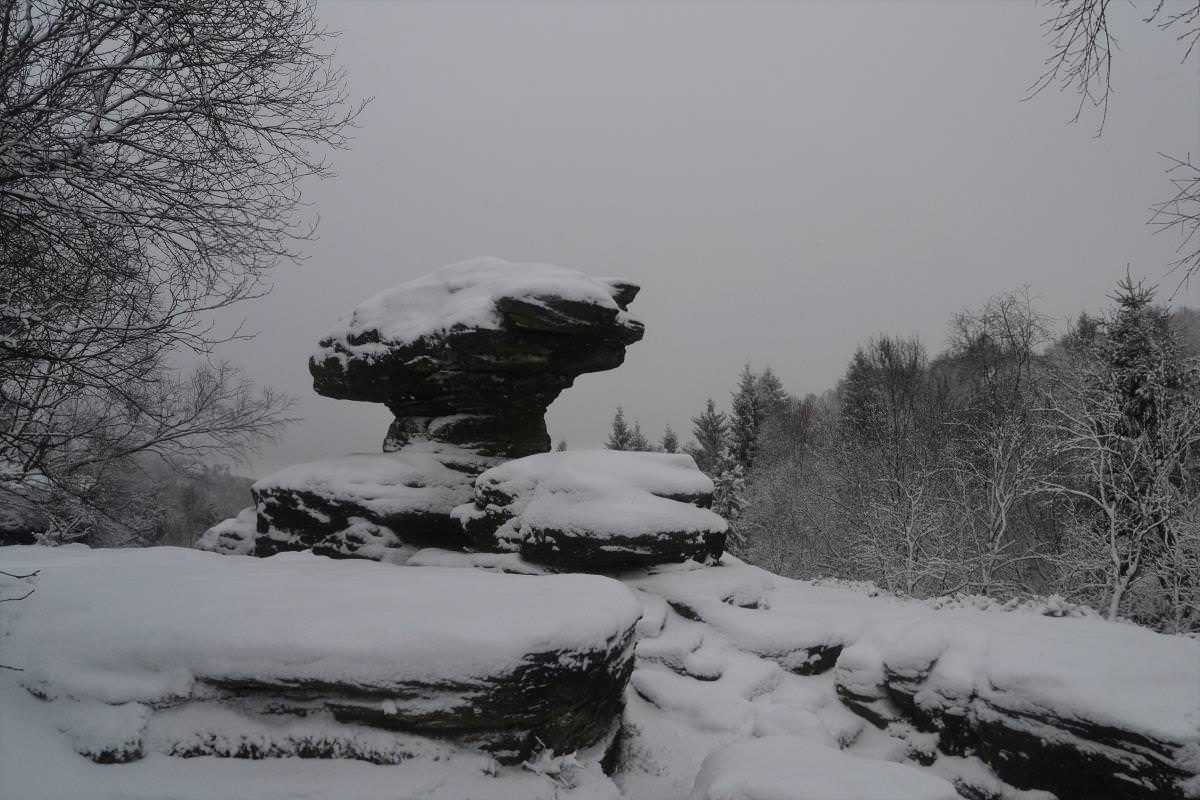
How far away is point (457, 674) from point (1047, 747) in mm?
5261

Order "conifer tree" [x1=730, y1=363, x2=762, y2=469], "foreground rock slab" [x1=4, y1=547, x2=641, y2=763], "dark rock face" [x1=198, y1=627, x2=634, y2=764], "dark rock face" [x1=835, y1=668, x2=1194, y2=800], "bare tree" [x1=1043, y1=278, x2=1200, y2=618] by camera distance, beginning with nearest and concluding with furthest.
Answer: "foreground rock slab" [x1=4, y1=547, x2=641, y2=763]
"dark rock face" [x1=198, y1=627, x2=634, y2=764]
"dark rock face" [x1=835, y1=668, x2=1194, y2=800]
"bare tree" [x1=1043, y1=278, x2=1200, y2=618]
"conifer tree" [x1=730, y1=363, x2=762, y2=469]

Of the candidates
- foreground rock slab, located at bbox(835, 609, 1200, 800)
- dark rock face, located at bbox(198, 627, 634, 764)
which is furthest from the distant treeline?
dark rock face, located at bbox(198, 627, 634, 764)

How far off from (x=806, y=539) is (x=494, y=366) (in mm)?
20190

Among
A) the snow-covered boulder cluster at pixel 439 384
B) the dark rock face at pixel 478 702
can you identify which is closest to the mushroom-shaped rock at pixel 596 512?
the snow-covered boulder cluster at pixel 439 384

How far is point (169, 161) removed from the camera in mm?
4582

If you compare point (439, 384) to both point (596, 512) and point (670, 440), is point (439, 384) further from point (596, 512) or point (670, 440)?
point (670, 440)

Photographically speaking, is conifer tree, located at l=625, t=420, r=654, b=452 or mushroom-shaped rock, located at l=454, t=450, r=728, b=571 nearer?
mushroom-shaped rock, located at l=454, t=450, r=728, b=571

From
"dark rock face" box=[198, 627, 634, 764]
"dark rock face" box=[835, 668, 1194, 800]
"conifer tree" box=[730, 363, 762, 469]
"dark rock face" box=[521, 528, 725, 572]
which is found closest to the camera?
"dark rock face" box=[198, 627, 634, 764]

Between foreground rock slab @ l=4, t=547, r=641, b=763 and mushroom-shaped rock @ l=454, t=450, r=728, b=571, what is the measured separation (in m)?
4.13

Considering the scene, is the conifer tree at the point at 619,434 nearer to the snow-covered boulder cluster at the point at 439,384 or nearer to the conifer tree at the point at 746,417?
the conifer tree at the point at 746,417

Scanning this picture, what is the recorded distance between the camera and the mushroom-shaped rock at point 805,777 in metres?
3.65

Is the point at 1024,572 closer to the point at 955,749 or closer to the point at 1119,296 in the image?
the point at 1119,296

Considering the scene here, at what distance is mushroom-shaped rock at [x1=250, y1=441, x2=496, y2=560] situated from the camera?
11.1m

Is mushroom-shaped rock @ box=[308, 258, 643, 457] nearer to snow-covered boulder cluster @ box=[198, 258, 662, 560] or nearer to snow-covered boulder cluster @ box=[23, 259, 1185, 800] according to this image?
snow-covered boulder cluster @ box=[198, 258, 662, 560]
